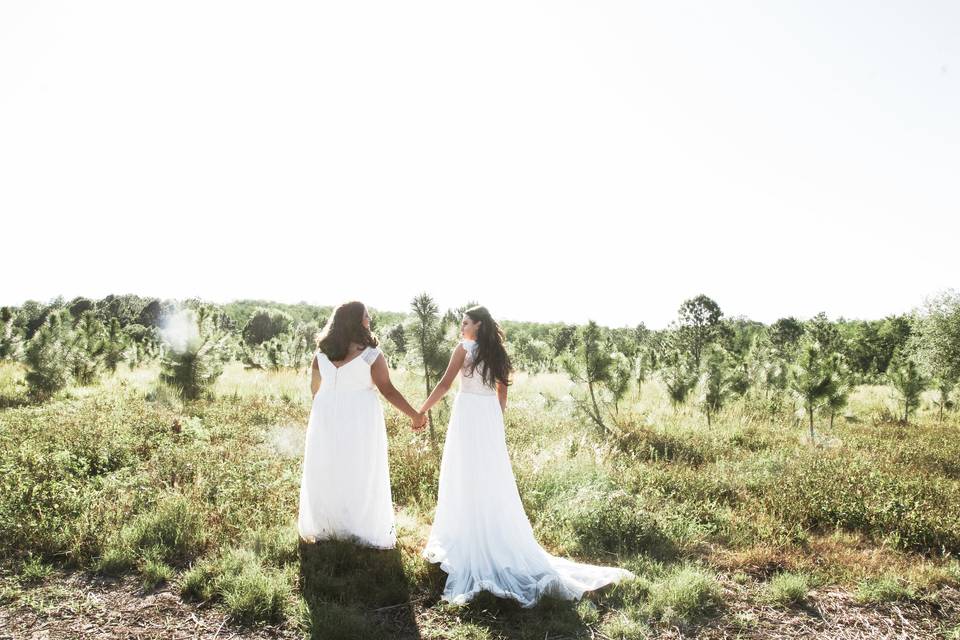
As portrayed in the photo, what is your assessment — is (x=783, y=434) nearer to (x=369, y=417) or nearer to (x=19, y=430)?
(x=369, y=417)

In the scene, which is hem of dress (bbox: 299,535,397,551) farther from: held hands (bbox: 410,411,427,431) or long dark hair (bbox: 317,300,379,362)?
long dark hair (bbox: 317,300,379,362)

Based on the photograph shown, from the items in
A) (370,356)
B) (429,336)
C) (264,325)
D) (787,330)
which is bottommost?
(264,325)

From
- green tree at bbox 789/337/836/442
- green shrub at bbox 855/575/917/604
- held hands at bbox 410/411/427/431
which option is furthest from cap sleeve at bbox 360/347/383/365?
green tree at bbox 789/337/836/442

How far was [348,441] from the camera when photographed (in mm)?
4992

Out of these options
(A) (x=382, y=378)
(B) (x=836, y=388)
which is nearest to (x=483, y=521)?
(A) (x=382, y=378)

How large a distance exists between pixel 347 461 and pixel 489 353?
69.0 inches

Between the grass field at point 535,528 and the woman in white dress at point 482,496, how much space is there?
28cm

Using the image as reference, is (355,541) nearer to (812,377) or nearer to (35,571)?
(35,571)

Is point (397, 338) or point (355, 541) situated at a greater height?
point (397, 338)

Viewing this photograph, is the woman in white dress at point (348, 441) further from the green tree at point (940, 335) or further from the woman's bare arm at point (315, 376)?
the green tree at point (940, 335)

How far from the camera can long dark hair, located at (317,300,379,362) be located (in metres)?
4.93

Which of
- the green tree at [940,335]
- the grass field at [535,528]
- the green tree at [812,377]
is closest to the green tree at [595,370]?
the grass field at [535,528]

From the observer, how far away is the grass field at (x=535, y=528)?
4234mm

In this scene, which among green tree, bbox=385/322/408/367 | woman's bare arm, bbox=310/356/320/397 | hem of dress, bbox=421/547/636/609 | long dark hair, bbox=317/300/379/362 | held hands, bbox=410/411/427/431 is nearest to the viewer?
hem of dress, bbox=421/547/636/609
